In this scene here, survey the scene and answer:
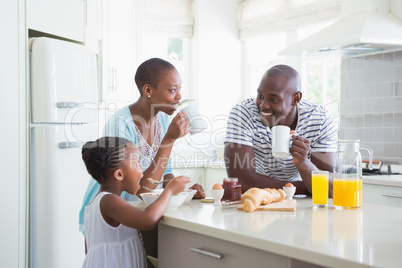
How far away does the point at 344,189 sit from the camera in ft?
5.32

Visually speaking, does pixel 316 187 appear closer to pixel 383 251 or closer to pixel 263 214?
pixel 263 214

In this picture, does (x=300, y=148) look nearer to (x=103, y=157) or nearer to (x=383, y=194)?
(x=103, y=157)

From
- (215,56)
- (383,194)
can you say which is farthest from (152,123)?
(215,56)

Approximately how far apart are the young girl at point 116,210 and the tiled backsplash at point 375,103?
2369 mm

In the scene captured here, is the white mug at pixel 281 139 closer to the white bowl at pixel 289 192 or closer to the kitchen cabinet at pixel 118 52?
the white bowl at pixel 289 192

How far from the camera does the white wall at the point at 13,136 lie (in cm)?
271

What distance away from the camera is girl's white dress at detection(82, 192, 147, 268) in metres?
1.58

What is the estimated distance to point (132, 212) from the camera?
4.92 feet

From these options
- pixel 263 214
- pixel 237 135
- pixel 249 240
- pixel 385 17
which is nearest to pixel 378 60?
pixel 385 17

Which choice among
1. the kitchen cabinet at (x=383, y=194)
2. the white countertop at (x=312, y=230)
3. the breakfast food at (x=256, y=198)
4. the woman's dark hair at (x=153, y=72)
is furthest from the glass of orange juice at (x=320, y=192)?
the kitchen cabinet at (x=383, y=194)

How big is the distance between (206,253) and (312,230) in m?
0.31

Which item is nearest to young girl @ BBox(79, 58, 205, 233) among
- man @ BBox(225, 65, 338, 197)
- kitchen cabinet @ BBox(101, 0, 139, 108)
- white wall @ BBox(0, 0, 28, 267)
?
man @ BBox(225, 65, 338, 197)

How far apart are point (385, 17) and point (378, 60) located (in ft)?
1.38

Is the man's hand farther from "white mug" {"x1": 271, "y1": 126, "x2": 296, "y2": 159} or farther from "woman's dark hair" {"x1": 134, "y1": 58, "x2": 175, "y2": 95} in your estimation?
"woman's dark hair" {"x1": 134, "y1": 58, "x2": 175, "y2": 95}
